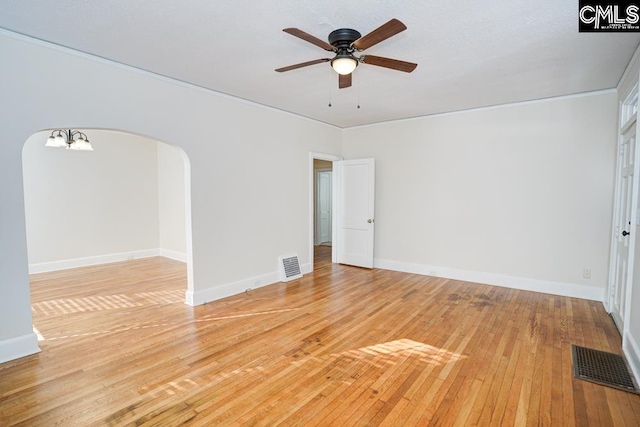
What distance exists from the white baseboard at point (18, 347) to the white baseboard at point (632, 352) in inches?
198

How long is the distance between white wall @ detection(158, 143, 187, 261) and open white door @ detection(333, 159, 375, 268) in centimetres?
327

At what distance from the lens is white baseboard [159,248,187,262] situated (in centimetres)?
689

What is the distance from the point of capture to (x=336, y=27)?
8.63ft

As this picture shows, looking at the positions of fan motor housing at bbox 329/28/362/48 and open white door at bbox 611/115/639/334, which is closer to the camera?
fan motor housing at bbox 329/28/362/48

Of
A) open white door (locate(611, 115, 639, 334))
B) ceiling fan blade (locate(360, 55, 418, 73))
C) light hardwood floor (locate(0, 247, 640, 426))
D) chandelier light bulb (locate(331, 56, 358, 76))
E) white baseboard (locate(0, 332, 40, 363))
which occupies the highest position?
ceiling fan blade (locate(360, 55, 418, 73))

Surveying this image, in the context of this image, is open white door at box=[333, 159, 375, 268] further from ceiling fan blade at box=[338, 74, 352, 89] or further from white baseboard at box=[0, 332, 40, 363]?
white baseboard at box=[0, 332, 40, 363]

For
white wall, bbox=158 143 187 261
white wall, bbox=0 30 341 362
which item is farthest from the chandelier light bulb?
white wall, bbox=158 143 187 261

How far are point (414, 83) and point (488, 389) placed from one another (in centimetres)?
328

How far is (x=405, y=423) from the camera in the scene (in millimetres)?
2039

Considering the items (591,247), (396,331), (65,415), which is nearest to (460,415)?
(396,331)

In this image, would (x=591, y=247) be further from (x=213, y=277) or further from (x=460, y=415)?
(x=213, y=277)

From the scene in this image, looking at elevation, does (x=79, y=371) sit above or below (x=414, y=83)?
below

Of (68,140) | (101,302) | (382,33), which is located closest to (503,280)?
(382,33)

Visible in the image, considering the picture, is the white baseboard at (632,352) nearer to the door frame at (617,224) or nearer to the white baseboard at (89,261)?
the door frame at (617,224)
